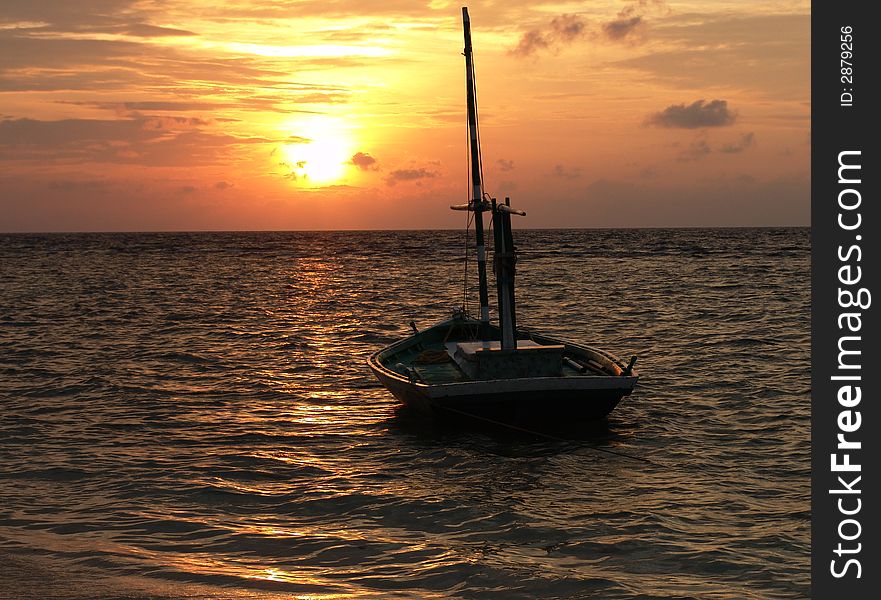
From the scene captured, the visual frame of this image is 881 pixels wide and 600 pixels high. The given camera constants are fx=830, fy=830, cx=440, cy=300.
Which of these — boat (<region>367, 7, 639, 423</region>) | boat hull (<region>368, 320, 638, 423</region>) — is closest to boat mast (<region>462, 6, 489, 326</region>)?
boat (<region>367, 7, 639, 423</region>)

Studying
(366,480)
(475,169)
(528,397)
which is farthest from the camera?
(475,169)

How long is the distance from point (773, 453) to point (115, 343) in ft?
93.2

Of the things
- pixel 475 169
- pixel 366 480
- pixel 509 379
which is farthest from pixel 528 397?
pixel 475 169

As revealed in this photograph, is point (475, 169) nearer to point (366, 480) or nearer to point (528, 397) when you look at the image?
Result: point (528, 397)

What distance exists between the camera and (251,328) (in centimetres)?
4309

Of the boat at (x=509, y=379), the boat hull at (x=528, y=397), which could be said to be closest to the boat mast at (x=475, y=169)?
the boat at (x=509, y=379)

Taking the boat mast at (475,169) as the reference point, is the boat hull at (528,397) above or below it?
below

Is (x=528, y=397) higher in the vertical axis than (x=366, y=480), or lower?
higher

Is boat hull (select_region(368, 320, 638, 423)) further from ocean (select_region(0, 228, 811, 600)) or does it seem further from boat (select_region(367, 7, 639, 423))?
ocean (select_region(0, 228, 811, 600))

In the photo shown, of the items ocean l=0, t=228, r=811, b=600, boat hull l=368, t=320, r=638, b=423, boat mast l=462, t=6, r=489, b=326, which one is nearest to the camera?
ocean l=0, t=228, r=811, b=600

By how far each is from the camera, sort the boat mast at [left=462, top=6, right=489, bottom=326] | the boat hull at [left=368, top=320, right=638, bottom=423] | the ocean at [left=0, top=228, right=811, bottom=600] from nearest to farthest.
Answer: the ocean at [left=0, top=228, right=811, bottom=600] → the boat hull at [left=368, top=320, right=638, bottom=423] → the boat mast at [left=462, top=6, right=489, bottom=326]

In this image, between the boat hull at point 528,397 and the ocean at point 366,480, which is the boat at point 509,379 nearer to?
the boat hull at point 528,397

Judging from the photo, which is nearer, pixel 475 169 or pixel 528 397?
pixel 528 397

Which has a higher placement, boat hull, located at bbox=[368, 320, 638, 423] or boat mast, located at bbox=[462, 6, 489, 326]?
boat mast, located at bbox=[462, 6, 489, 326]
